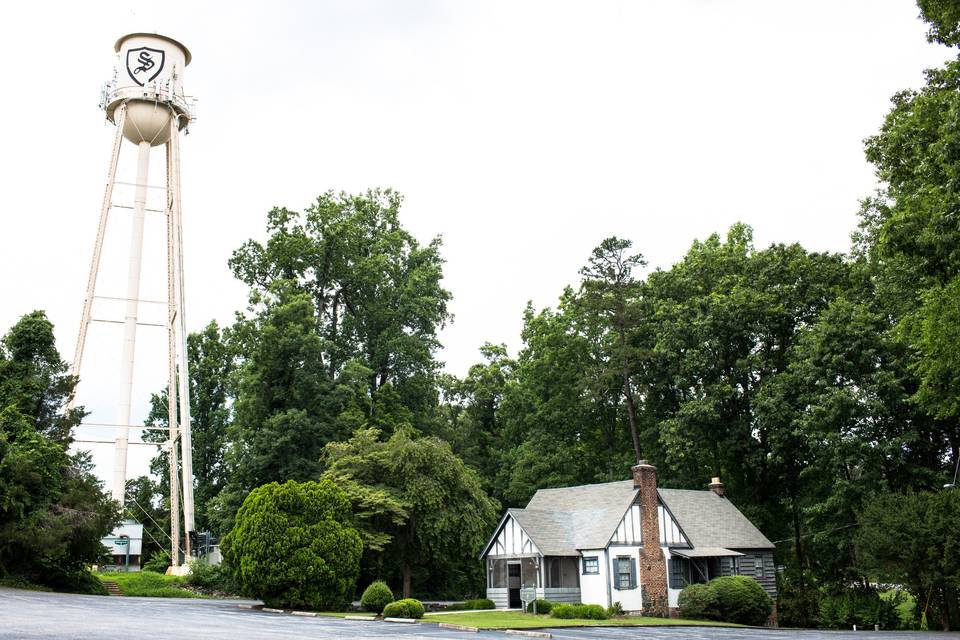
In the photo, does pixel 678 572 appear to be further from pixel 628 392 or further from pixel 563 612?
pixel 628 392

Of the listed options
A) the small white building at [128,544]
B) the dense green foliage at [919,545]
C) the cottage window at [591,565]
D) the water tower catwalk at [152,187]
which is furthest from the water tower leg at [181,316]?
the dense green foliage at [919,545]

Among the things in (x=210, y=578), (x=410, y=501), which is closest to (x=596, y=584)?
(x=410, y=501)

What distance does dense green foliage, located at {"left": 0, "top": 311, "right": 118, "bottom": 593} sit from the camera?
29438 mm

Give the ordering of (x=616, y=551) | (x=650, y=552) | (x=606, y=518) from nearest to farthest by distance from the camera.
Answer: (x=616, y=551), (x=650, y=552), (x=606, y=518)

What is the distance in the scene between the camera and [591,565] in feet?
127

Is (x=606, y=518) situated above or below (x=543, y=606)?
above

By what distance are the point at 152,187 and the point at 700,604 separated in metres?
31.6

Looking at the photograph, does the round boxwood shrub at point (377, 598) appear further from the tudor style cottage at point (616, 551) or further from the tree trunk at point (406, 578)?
the tudor style cottage at point (616, 551)

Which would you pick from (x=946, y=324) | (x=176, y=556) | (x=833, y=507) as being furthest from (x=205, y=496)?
(x=946, y=324)

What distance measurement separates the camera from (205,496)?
56.8 meters

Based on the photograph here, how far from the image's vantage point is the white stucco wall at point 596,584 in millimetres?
37969

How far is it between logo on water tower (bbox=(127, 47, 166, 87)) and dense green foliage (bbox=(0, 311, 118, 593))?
43.3 feet

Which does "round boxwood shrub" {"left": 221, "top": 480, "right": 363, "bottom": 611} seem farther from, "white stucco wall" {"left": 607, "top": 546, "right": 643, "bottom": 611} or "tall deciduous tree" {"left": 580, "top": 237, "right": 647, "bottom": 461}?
"tall deciduous tree" {"left": 580, "top": 237, "right": 647, "bottom": 461}

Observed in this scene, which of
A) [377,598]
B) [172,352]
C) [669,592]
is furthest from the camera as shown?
[172,352]
